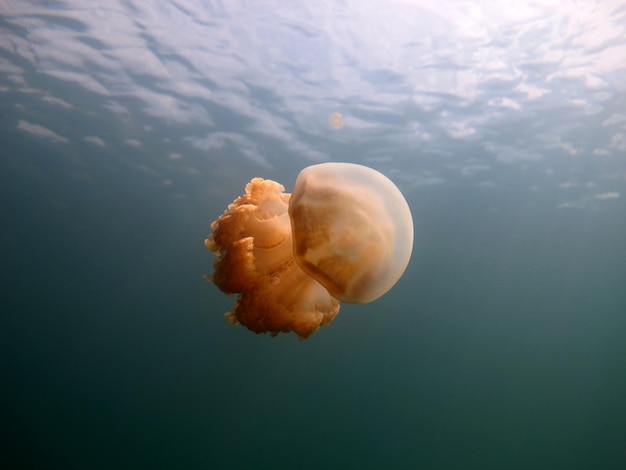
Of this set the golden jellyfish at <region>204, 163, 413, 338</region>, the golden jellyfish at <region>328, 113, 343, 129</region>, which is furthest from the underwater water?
the golden jellyfish at <region>204, 163, 413, 338</region>

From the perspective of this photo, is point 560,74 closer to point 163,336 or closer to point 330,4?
point 330,4

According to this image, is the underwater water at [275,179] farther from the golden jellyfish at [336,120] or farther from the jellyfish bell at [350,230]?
the jellyfish bell at [350,230]

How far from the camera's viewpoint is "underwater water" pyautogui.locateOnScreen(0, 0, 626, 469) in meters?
9.49

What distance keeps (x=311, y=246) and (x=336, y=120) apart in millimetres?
11048

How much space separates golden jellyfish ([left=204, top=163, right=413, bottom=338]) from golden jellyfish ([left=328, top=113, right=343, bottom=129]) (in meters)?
10.3

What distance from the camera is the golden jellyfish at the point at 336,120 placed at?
12488 millimetres

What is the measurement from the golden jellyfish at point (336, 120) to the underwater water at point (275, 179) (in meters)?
0.08

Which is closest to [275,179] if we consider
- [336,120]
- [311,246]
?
[336,120]

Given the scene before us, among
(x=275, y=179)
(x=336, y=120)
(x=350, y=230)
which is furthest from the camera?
(x=275, y=179)

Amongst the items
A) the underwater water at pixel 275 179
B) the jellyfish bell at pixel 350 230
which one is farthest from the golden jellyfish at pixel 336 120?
the jellyfish bell at pixel 350 230

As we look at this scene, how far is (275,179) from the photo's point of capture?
17.7 m

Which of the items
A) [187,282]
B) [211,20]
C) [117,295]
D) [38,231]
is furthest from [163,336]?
[211,20]

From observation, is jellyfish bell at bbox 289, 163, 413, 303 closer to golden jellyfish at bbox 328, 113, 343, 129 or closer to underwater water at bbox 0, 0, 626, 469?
underwater water at bbox 0, 0, 626, 469

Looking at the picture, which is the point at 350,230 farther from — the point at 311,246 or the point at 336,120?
the point at 336,120
